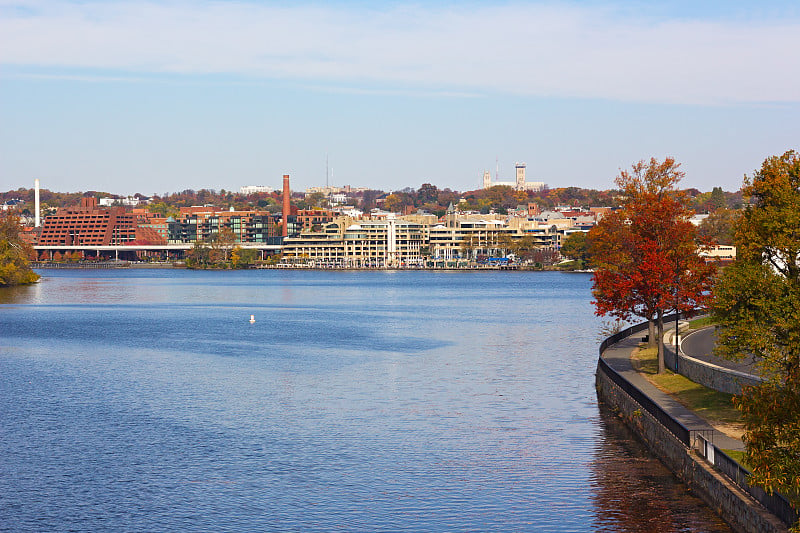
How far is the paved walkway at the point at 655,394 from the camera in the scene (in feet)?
81.1

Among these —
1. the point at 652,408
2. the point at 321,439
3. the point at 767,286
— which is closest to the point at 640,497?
the point at 652,408

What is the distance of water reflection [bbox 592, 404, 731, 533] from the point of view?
73.6 ft

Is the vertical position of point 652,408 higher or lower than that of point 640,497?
higher

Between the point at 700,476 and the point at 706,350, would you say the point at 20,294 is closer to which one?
the point at 706,350

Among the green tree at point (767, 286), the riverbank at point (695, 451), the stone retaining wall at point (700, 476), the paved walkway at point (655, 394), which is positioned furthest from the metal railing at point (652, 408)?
the green tree at point (767, 286)

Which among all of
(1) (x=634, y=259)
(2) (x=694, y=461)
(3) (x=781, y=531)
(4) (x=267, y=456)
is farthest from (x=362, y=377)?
(3) (x=781, y=531)

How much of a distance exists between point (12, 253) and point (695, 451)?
120 meters

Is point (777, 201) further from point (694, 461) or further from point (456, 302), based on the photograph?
point (456, 302)

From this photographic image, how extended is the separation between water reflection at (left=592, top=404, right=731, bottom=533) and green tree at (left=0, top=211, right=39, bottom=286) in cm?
11273

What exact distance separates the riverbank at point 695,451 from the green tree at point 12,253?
4243 inches

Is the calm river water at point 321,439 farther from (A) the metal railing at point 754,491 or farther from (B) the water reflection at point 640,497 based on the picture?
(A) the metal railing at point 754,491

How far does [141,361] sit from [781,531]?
41.8 m

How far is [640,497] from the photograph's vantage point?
2467cm

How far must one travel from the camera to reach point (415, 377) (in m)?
47.0
